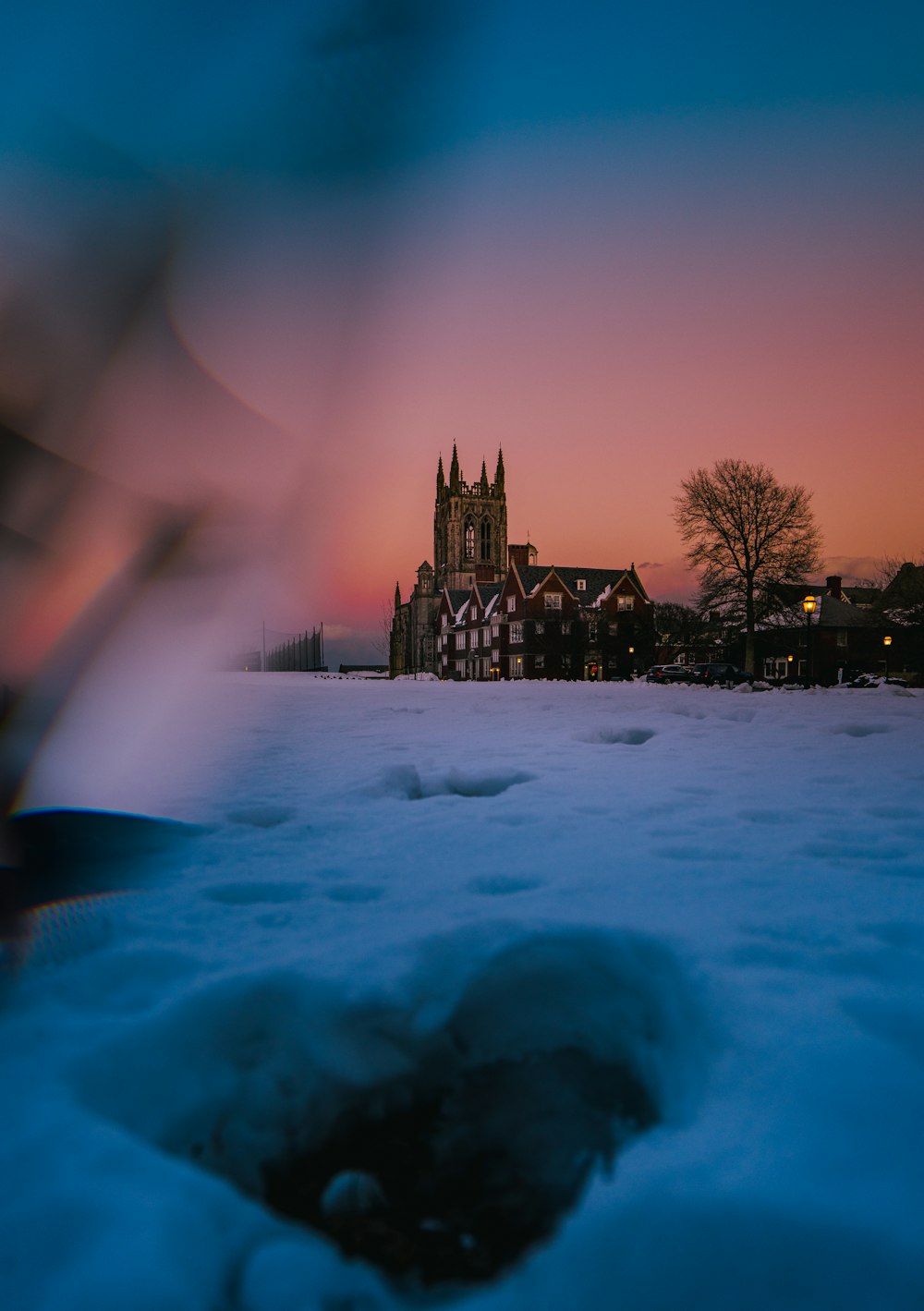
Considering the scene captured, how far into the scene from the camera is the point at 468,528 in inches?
4259

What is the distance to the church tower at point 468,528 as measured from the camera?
10612cm

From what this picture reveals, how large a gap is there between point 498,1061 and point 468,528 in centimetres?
10867

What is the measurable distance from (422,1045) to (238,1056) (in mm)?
461

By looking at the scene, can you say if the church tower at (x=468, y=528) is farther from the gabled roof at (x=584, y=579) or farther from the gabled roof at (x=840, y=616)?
the gabled roof at (x=840, y=616)

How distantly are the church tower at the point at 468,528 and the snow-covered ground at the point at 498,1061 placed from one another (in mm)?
101915

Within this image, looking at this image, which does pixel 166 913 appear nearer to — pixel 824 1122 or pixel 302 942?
pixel 302 942

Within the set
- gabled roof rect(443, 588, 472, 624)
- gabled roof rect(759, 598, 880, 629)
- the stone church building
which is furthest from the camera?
gabled roof rect(443, 588, 472, 624)

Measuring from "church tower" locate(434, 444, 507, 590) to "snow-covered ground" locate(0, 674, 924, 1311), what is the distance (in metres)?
102

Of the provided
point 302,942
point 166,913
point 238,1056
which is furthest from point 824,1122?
point 166,913

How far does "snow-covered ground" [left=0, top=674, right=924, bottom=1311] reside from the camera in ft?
3.42

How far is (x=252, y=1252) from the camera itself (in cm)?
107

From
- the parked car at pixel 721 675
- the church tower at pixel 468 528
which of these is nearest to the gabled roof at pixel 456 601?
the church tower at pixel 468 528

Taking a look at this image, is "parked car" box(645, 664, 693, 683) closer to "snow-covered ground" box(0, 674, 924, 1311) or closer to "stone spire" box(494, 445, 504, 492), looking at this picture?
"snow-covered ground" box(0, 674, 924, 1311)

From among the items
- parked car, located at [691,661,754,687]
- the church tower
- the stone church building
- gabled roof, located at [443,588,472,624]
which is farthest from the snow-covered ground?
the church tower
